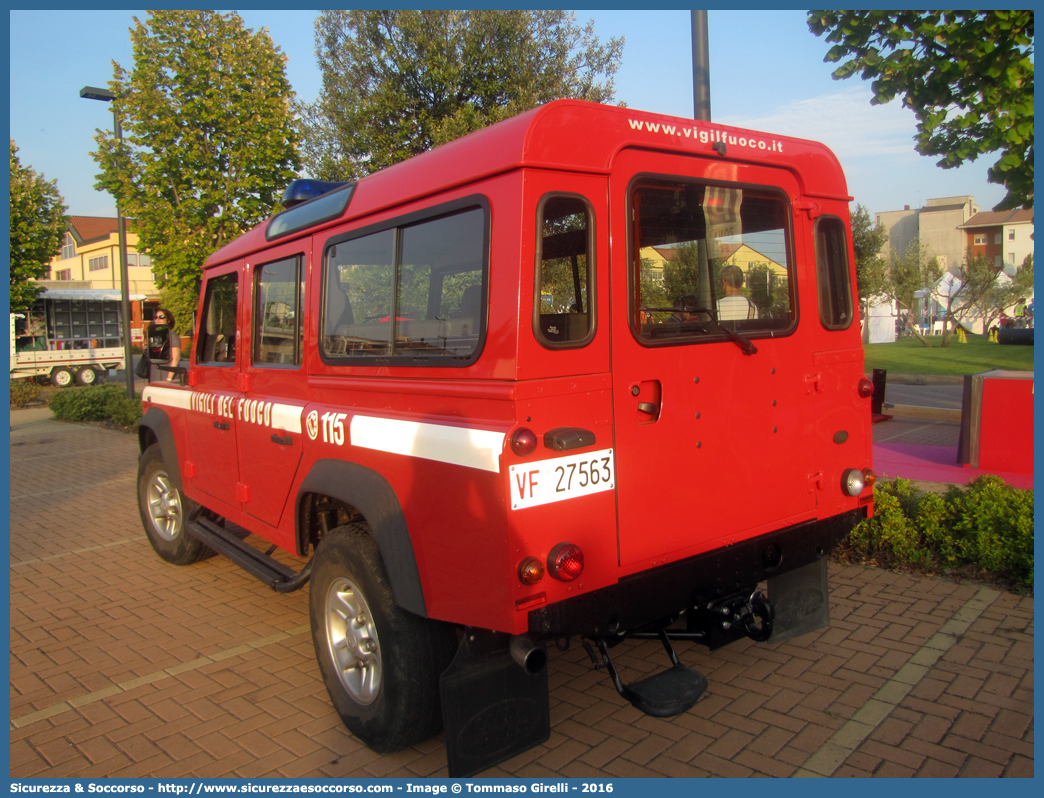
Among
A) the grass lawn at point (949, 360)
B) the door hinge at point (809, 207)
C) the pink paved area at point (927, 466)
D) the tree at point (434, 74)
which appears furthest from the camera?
the grass lawn at point (949, 360)

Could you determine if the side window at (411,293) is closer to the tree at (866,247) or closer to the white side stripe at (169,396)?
the white side stripe at (169,396)

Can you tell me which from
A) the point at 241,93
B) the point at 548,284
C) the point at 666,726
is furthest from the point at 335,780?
the point at 241,93

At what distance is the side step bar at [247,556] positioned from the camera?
13.0 feet

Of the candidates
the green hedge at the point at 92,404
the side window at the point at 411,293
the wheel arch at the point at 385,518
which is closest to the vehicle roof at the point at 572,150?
the side window at the point at 411,293

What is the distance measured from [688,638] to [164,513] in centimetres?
444

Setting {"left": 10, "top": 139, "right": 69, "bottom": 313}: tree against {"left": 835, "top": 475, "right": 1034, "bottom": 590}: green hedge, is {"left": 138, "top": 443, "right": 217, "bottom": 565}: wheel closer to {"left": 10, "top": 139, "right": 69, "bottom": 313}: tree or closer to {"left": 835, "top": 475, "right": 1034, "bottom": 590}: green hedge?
{"left": 835, "top": 475, "right": 1034, "bottom": 590}: green hedge

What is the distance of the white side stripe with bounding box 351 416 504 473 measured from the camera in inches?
102

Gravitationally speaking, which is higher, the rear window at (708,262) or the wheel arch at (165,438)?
the rear window at (708,262)

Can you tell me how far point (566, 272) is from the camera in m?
2.88

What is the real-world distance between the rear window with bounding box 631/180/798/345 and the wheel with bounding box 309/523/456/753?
1492mm

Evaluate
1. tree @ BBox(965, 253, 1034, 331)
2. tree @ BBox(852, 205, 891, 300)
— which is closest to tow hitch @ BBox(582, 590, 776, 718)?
tree @ BBox(852, 205, 891, 300)

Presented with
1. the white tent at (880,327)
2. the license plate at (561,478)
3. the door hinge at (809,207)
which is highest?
the white tent at (880,327)

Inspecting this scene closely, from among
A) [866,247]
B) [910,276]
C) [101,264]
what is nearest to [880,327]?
[910,276]

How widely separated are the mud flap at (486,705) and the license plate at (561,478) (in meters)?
0.62
